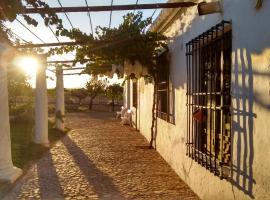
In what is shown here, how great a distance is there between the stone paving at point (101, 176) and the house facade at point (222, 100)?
437 millimetres

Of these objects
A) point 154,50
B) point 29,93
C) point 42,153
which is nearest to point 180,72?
point 154,50

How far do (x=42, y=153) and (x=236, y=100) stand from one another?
7449mm

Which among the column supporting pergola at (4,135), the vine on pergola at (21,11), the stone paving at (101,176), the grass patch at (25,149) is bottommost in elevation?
the stone paving at (101,176)

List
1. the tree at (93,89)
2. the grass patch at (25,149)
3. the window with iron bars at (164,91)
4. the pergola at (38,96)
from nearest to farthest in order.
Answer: the pergola at (38,96) < the window with iron bars at (164,91) < the grass patch at (25,149) < the tree at (93,89)

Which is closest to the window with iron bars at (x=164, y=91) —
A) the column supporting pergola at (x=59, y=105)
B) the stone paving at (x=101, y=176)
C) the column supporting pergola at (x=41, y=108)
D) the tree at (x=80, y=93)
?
the stone paving at (x=101, y=176)

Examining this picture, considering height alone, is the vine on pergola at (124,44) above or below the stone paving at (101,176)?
above

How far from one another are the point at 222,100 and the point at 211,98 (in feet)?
1.77

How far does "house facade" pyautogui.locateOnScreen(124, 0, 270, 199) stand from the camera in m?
3.88

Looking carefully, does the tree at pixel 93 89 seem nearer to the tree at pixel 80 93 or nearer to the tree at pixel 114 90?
the tree at pixel 114 90

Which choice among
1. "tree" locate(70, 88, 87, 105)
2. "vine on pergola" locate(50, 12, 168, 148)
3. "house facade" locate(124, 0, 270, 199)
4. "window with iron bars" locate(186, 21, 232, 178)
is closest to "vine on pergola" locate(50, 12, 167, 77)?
"vine on pergola" locate(50, 12, 168, 148)

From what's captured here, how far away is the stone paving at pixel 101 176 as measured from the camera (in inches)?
256

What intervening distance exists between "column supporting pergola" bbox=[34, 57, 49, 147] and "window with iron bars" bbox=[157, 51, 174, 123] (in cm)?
372

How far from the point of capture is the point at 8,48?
764 centimetres

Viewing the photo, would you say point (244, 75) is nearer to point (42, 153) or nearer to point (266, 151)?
point (266, 151)
